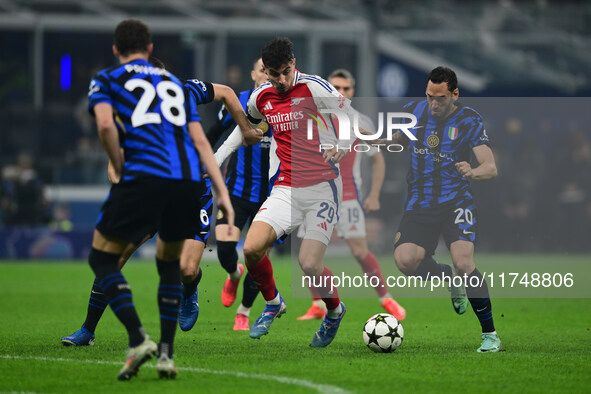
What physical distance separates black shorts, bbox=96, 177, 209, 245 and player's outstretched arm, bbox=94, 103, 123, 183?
156 mm

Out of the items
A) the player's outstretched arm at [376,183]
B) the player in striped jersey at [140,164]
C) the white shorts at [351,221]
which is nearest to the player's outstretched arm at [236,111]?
the player in striped jersey at [140,164]

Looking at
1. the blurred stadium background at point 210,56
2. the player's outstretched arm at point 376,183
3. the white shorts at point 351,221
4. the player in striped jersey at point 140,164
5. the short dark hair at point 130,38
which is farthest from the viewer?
the blurred stadium background at point 210,56

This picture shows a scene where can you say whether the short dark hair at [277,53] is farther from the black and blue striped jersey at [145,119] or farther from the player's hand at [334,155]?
the black and blue striped jersey at [145,119]

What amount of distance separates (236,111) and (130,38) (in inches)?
63.3

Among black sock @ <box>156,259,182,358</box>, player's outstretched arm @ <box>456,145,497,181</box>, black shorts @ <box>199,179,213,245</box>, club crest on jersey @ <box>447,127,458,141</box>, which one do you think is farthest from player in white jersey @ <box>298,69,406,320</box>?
black sock @ <box>156,259,182,358</box>

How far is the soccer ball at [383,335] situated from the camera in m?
6.96

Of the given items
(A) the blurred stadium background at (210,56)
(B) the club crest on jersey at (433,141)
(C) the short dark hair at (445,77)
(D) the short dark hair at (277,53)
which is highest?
(A) the blurred stadium background at (210,56)

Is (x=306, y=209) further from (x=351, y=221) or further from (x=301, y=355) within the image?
(x=351, y=221)

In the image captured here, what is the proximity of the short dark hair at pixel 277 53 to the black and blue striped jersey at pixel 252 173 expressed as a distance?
1.80m

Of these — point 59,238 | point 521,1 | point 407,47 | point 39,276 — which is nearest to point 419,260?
point 39,276

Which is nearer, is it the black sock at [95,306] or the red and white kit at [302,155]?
the black sock at [95,306]

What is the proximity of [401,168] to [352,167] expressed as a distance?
1.45 metres

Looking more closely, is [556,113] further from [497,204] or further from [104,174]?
[104,174]

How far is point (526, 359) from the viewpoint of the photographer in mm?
6648
